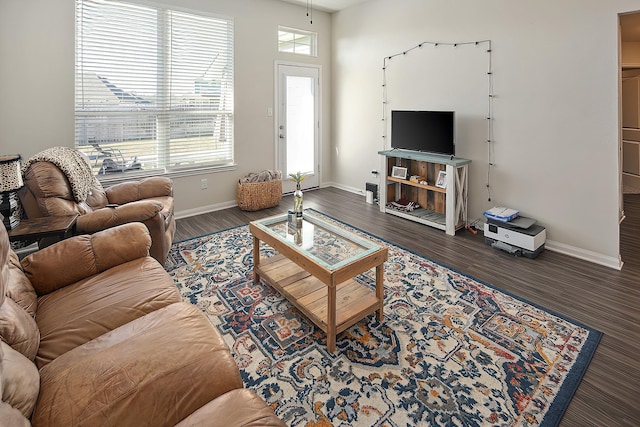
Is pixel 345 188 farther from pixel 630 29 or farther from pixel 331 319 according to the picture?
pixel 630 29

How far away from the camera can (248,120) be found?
16.8 ft

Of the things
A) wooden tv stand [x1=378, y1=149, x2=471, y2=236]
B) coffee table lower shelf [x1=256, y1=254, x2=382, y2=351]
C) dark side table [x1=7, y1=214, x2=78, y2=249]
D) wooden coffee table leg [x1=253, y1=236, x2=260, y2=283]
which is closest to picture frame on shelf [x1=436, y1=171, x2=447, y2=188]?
wooden tv stand [x1=378, y1=149, x2=471, y2=236]

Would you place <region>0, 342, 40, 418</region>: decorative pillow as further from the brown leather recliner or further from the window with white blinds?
the window with white blinds

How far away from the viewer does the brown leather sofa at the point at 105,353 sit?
1.10 metres

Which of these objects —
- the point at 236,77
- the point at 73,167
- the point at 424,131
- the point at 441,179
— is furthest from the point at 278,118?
the point at 73,167

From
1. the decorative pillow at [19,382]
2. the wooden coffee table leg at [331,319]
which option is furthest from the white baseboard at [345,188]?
the decorative pillow at [19,382]

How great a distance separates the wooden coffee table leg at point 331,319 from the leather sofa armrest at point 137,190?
2.49 m

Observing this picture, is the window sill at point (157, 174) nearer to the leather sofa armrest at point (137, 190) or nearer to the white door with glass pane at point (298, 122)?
the leather sofa armrest at point (137, 190)

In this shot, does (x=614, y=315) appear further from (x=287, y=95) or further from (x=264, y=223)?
(x=287, y=95)

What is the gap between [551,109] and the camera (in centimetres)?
340

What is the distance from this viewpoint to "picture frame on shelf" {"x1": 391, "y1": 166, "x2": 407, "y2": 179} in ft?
15.4

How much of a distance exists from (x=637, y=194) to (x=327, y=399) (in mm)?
6483

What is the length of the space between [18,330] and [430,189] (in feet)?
13.1

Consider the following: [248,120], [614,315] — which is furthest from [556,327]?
[248,120]
